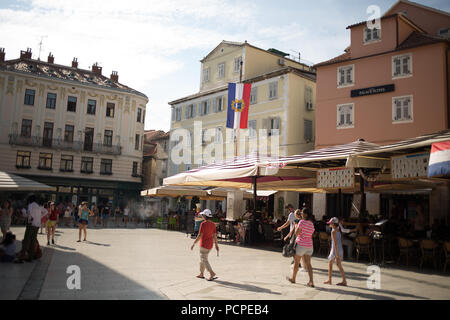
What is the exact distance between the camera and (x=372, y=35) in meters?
23.8

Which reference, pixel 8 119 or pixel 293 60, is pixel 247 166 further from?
pixel 8 119

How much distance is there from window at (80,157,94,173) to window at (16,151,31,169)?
5.09 metres

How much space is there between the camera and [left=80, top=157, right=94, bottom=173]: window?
4025 cm

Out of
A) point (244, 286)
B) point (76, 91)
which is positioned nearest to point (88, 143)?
point (76, 91)

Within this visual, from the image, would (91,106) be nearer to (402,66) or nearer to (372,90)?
(372,90)

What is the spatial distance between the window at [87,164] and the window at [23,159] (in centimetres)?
509

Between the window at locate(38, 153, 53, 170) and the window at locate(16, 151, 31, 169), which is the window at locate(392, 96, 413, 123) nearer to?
the window at locate(38, 153, 53, 170)

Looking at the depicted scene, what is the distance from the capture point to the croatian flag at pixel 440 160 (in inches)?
313

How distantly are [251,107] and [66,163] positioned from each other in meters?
20.8

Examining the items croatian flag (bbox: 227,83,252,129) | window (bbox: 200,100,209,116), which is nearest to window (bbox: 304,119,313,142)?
window (bbox: 200,100,209,116)

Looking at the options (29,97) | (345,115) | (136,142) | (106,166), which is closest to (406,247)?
(345,115)
